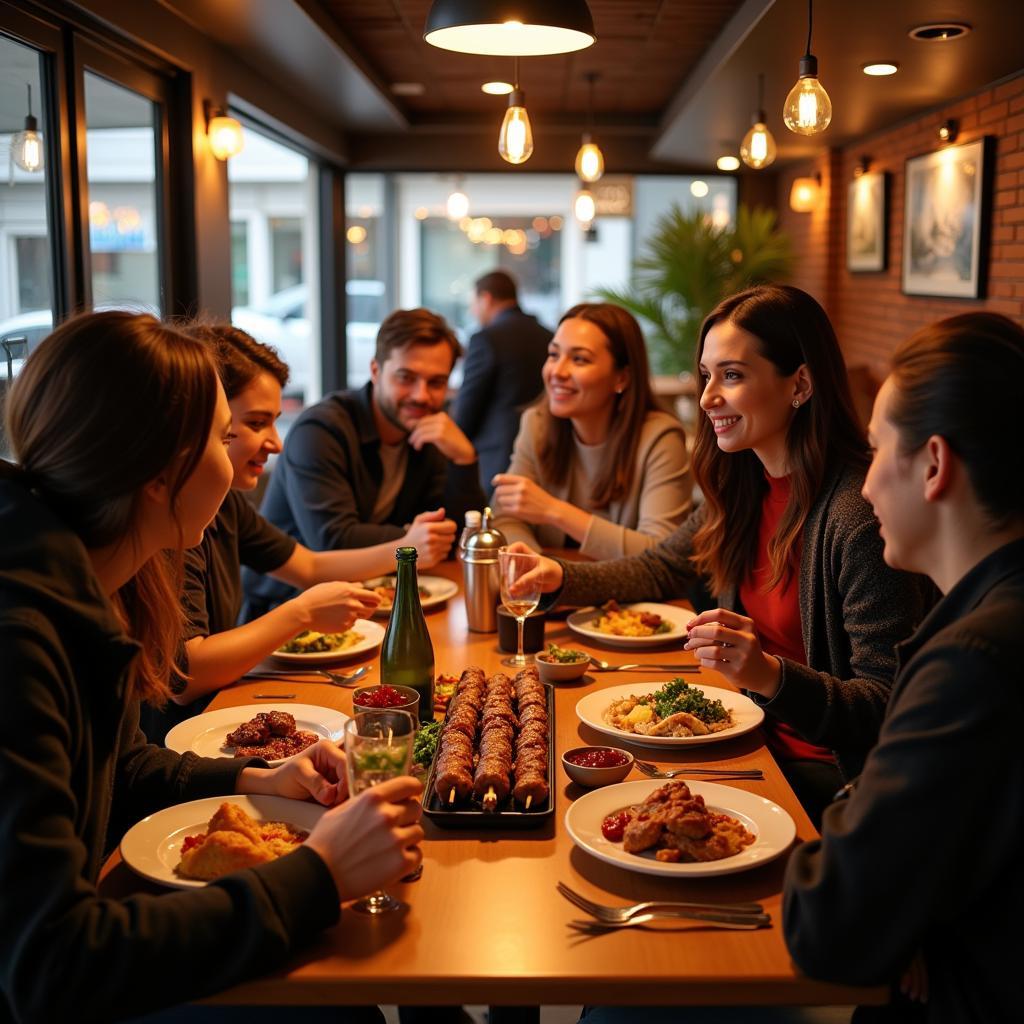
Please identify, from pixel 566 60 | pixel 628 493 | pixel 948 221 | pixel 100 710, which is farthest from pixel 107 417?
pixel 948 221

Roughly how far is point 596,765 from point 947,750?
641 mm

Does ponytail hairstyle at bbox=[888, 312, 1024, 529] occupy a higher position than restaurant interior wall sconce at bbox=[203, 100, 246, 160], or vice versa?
restaurant interior wall sconce at bbox=[203, 100, 246, 160]

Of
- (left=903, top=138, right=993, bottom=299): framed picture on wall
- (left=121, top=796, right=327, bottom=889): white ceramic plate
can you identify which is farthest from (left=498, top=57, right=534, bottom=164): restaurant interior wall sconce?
(left=903, top=138, right=993, bottom=299): framed picture on wall

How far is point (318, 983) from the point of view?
1188mm

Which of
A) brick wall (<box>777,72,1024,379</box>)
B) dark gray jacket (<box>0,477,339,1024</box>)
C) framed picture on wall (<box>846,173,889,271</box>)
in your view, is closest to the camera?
dark gray jacket (<box>0,477,339,1024</box>)

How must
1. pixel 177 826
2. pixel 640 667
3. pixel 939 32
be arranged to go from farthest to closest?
pixel 939 32 < pixel 640 667 < pixel 177 826

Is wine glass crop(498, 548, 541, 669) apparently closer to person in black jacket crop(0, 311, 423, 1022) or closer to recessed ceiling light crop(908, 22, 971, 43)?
person in black jacket crop(0, 311, 423, 1022)

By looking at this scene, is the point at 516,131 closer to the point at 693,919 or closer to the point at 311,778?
the point at 311,778

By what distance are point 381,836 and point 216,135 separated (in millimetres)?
4029

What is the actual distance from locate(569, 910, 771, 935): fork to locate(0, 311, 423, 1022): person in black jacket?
0.70 feet

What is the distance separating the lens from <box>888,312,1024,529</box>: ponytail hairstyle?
4.08ft

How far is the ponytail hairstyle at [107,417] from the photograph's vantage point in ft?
4.23

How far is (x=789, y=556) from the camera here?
7.39 ft

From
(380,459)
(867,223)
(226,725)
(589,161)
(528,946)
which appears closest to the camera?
(528,946)
